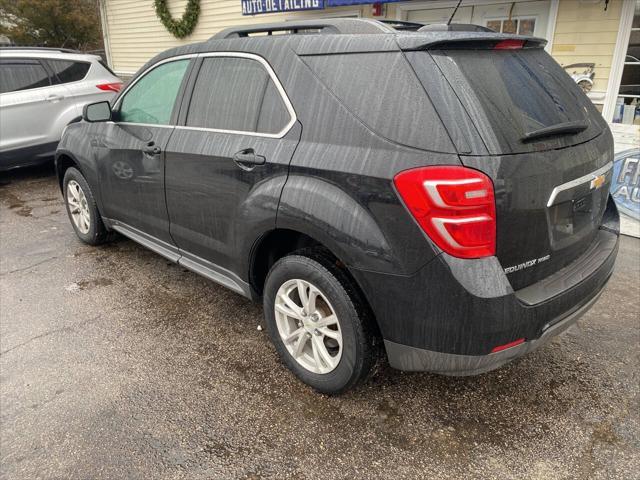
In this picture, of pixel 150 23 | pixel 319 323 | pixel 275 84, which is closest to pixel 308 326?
pixel 319 323

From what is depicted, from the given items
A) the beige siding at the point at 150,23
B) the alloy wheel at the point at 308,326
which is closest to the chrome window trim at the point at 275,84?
the alloy wheel at the point at 308,326

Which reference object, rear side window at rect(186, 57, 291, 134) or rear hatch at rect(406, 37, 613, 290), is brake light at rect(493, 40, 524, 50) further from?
rear side window at rect(186, 57, 291, 134)

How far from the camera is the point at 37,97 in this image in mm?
6844

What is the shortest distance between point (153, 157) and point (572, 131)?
99.6 inches

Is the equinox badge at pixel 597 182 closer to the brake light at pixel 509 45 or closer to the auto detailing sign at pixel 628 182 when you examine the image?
the brake light at pixel 509 45

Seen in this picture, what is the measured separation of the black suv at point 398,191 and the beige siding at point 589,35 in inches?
142

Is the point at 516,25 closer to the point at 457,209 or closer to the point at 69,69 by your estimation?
the point at 457,209

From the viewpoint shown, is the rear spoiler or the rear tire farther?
the rear tire

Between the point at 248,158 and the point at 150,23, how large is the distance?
11776mm

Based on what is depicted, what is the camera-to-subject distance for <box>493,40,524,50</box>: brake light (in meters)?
2.29

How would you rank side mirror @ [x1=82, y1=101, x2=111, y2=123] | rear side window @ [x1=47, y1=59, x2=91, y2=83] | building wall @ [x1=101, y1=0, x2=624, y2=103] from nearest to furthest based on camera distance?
side mirror @ [x1=82, y1=101, x2=111, y2=123]
building wall @ [x1=101, y1=0, x2=624, y2=103]
rear side window @ [x1=47, y1=59, x2=91, y2=83]

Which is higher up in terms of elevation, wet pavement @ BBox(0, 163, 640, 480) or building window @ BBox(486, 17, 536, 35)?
building window @ BBox(486, 17, 536, 35)

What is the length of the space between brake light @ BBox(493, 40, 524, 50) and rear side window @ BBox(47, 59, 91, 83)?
6706 millimetres

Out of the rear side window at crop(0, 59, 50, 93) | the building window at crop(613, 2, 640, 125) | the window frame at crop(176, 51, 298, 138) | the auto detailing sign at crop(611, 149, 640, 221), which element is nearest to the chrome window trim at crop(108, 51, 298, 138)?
the window frame at crop(176, 51, 298, 138)
